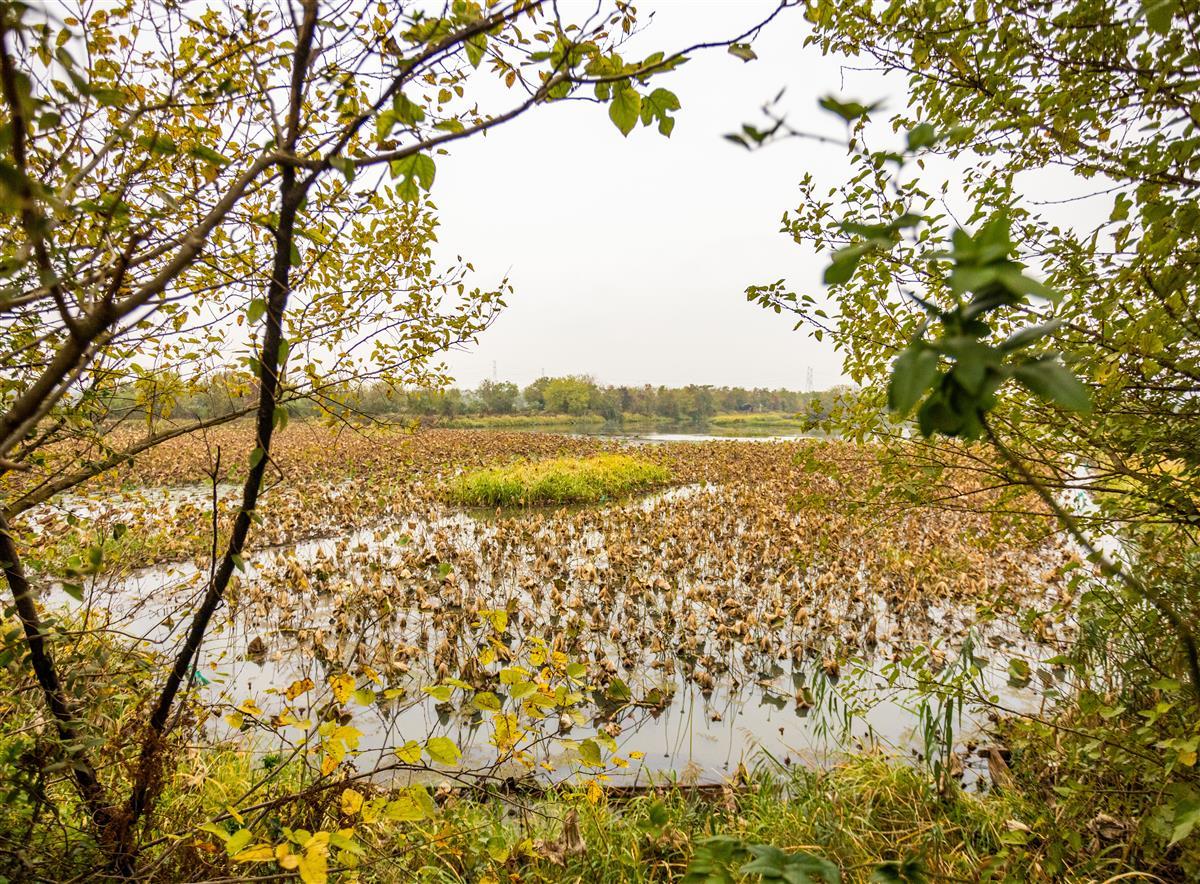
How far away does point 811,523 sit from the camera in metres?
8.48

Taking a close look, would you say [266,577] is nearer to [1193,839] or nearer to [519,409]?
[1193,839]

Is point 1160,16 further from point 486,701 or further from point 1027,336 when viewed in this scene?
point 486,701

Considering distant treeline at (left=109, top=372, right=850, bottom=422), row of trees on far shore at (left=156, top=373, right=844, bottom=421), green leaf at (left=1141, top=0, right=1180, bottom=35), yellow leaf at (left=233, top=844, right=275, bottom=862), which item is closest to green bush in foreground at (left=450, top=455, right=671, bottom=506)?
yellow leaf at (left=233, top=844, right=275, bottom=862)

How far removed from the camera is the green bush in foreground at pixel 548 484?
11438 mm

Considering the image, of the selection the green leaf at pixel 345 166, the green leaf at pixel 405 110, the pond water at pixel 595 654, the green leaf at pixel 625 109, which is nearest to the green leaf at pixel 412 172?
the green leaf at pixel 405 110

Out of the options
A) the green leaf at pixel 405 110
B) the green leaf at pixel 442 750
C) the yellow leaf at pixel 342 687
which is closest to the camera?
the green leaf at pixel 405 110

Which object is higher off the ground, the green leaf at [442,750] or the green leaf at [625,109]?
the green leaf at [625,109]

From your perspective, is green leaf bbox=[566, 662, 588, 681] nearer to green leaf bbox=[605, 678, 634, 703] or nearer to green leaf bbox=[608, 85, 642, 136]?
green leaf bbox=[605, 678, 634, 703]

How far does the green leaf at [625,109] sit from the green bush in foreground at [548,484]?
10.5m

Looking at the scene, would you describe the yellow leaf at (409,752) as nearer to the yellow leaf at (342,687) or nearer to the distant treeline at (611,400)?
the yellow leaf at (342,687)

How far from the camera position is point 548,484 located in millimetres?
11773

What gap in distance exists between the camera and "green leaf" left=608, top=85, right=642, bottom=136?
97 centimetres

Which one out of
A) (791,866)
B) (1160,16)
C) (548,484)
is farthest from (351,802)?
(548,484)

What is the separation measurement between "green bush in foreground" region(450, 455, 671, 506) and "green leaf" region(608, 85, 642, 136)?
1049 cm
